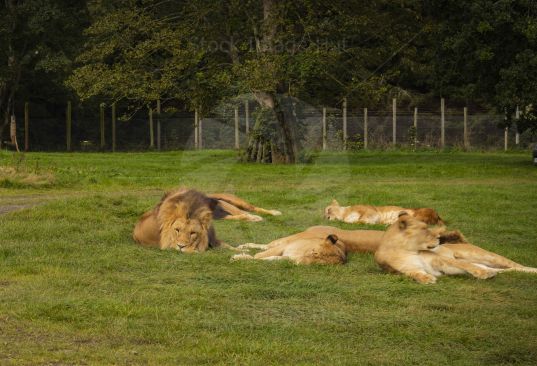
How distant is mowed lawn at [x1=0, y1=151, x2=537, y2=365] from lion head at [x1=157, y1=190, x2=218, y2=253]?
0.33 metres

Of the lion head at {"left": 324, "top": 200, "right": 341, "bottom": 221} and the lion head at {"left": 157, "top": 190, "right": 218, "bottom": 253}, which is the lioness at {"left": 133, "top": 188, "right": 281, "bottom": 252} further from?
the lion head at {"left": 324, "top": 200, "right": 341, "bottom": 221}

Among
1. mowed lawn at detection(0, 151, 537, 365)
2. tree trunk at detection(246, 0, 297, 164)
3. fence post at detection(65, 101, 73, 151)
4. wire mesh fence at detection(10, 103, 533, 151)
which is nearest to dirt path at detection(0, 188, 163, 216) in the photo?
mowed lawn at detection(0, 151, 537, 365)

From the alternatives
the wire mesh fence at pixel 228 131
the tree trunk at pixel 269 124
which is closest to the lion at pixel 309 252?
the tree trunk at pixel 269 124

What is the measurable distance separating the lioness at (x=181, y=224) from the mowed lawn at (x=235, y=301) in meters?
0.28

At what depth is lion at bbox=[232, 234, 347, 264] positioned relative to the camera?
970 centimetres

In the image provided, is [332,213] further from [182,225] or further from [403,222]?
[403,222]

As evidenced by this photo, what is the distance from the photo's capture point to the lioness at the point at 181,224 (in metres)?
10.6

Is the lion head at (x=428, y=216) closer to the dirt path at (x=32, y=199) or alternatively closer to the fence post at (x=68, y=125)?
the dirt path at (x=32, y=199)

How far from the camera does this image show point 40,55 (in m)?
39.4

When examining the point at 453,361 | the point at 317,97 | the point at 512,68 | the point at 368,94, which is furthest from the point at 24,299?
the point at 317,97

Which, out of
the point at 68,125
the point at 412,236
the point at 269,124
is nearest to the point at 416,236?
the point at 412,236

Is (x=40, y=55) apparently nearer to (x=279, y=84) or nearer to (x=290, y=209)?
(x=279, y=84)

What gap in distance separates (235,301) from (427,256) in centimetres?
219

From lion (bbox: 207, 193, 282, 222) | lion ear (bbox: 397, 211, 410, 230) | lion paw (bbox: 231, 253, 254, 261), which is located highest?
lion ear (bbox: 397, 211, 410, 230)
